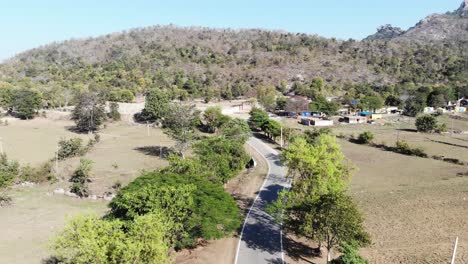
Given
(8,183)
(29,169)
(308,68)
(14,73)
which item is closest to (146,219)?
(8,183)

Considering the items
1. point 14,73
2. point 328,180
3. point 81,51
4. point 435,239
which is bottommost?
point 435,239

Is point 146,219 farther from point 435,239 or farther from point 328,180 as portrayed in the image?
point 435,239

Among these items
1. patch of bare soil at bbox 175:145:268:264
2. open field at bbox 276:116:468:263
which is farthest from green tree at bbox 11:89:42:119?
open field at bbox 276:116:468:263

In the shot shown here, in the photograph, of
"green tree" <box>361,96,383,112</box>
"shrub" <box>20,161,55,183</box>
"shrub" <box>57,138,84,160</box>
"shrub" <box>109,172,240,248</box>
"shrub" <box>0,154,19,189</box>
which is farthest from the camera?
"green tree" <box>361,96,383,112</box>

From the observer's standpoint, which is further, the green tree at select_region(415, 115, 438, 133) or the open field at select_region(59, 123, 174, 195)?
the green tree at select_region(415, 115, 438, 133)

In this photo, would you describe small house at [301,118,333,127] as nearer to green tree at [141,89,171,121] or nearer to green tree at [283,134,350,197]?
green tree at [141,89,171,121]

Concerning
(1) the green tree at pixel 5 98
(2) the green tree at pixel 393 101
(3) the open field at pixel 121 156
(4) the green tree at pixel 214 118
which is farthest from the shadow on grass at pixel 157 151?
(2) the green tree at pixel 393 101
